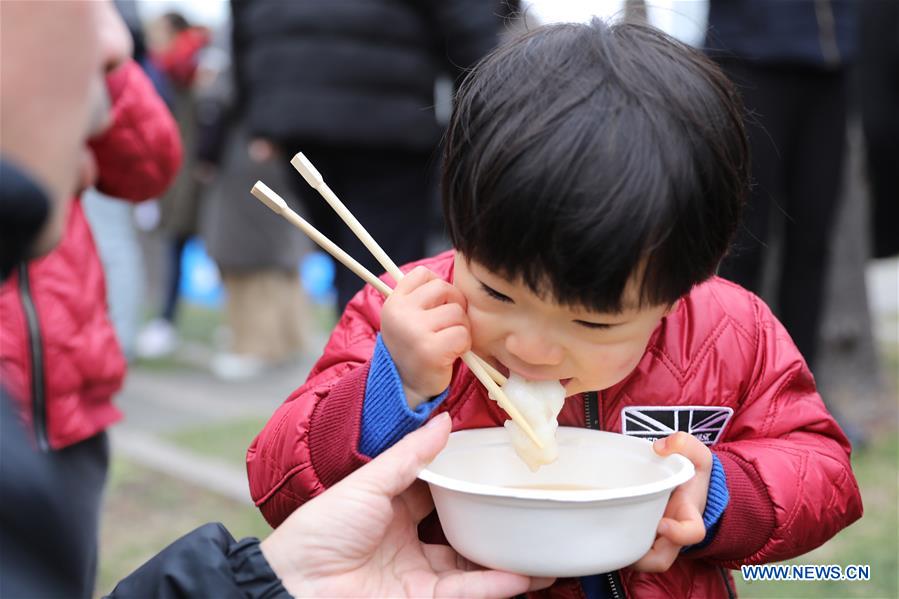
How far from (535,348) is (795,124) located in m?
2.31

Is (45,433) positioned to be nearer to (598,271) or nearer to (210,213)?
(598,271)

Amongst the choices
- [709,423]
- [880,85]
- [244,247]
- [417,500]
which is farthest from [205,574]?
[244,247]

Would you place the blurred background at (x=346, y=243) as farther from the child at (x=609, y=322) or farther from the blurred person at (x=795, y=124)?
the child at (x=609, y=322)

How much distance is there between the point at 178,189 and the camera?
6352 millimetres

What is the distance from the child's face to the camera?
1.17m

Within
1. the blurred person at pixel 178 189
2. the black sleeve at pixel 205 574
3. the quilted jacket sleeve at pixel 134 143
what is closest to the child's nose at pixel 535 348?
the black sleeve at pixel 205 574

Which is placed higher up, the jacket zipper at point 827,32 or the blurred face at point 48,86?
the blurred face at point 48,86

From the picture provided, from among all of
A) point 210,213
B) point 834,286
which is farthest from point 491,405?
point 210,213

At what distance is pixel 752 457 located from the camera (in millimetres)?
1364

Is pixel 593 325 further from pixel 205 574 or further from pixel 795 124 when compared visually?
pixel 795 124

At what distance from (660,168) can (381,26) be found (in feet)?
6.63

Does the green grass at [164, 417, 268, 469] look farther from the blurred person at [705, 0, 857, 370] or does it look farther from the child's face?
the child's face

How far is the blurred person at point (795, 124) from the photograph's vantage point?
305cm

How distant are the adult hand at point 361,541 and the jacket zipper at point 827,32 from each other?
2.35 m
